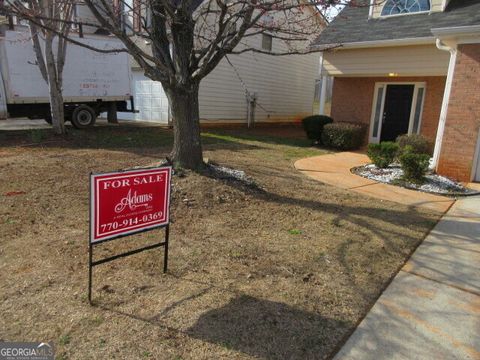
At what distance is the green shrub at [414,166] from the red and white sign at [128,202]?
226 inches

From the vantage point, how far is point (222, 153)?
9859mm

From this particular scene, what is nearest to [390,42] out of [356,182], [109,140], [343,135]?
[343,135]

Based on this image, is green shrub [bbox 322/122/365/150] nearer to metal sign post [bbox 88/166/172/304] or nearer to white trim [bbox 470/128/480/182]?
white trim [bbox 470/128/480/182]

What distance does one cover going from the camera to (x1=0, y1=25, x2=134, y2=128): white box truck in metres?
12.2

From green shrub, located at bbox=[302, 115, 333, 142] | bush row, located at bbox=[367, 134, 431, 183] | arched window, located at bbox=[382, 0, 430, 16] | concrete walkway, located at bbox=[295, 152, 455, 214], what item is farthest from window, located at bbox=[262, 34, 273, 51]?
bush row, located at bbox=[367, 134, 431, 183]

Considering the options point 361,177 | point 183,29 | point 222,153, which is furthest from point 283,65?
point 183,29

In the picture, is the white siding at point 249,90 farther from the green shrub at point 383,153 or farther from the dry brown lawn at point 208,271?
the dry brown lawn at point 208,271

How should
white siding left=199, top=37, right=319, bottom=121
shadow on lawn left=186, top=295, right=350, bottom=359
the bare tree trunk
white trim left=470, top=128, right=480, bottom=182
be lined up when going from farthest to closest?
white siding left=199, top=37, right=319, bottom=121 → the bare tree trunk → white trim left=470, top=128, right=480, bottom=182 → shadow on lawn left=186, top=295, right=350, bottom=359

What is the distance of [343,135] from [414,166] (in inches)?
166

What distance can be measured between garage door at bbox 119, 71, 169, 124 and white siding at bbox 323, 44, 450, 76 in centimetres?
753

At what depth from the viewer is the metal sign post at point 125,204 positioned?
9.06ft

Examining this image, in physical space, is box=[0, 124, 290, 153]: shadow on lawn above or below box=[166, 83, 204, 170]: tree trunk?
below

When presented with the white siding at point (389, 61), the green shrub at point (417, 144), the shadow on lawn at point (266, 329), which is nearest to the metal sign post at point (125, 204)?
the shadow on lawn at point (266, 329)

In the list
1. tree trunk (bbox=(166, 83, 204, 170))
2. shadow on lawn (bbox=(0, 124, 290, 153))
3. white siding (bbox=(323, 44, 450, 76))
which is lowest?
shadow on lawn (bbox=(0, 124, 290, 153))
